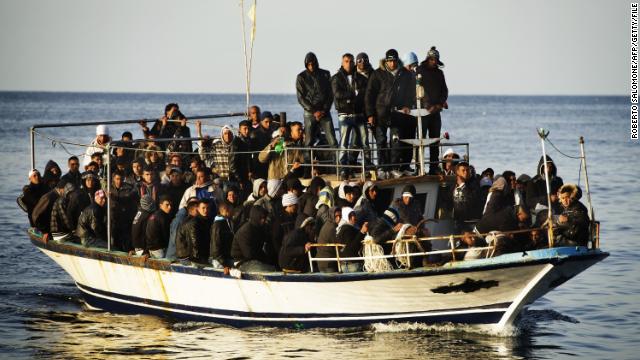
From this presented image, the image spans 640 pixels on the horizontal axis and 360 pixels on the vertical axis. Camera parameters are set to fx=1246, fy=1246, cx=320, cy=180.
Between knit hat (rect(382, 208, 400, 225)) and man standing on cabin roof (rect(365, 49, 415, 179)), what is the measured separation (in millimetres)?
1959

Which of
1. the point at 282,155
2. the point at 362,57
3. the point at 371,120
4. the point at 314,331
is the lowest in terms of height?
the point at 314,331

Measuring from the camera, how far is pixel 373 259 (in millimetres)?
20078

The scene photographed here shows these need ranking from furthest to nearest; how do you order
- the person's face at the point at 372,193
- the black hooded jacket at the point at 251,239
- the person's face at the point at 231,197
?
the person's face at the point at 231,197 → the person's face at the point at 372,193 → the black hooded jacket at the point at 251,239

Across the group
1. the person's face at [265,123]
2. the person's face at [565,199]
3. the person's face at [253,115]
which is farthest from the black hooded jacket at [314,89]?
the person's face at [565,199]

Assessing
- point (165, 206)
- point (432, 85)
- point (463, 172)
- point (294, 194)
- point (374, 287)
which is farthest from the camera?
point (432, 85)

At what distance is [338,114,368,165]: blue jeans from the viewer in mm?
23109

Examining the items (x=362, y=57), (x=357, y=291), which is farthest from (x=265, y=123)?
(x=357, y=291)

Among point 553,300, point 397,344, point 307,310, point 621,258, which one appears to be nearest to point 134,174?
point 307,310

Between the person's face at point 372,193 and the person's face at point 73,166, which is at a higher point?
the person's face at point 73,166

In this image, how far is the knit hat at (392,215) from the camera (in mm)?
20500

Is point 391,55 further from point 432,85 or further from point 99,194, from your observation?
point 99,194

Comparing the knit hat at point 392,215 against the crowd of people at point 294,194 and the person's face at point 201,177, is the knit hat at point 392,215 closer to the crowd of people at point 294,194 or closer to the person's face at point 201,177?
the crowd of people at point 294,194

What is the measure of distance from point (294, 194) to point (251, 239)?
110cm

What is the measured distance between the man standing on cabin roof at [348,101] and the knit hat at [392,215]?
244 cm
